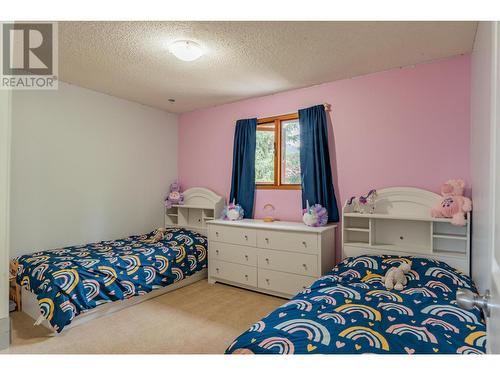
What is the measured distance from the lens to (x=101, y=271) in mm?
2633

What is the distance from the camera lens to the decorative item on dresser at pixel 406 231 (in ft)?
8.02

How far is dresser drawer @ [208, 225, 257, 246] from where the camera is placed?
3.27 metres

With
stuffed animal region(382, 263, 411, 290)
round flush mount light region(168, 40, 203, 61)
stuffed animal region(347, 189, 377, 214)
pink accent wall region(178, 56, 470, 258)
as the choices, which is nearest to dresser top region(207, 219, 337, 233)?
pink accent wall region(178, 56, 470, 258)

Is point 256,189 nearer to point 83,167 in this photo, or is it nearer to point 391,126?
point 391,126

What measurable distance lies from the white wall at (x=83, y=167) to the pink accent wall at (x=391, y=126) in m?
1.66

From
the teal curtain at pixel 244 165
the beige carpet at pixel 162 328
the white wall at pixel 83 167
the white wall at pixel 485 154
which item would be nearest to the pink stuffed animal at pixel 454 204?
the white wall at pixel 485 154

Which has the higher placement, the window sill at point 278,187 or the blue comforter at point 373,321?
the window sill at point 278,187

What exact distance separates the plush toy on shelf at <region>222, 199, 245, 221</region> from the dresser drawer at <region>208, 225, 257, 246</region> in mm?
232

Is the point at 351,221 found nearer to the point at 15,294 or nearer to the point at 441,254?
the point at 441,254

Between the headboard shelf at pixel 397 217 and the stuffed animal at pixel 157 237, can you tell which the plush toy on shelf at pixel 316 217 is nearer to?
the headboard shelf at pixel 397 217

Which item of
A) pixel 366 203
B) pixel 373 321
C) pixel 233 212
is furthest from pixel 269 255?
pixel 373 321

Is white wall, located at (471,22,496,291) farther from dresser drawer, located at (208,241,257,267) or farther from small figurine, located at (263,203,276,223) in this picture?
small figurine, located at (263,203,276,223)

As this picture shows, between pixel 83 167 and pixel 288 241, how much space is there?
8.56 feet
